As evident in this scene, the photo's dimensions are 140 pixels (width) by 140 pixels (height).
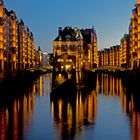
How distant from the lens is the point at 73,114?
192ft

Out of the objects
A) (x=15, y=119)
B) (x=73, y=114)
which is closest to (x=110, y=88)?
(x=73, y=114)

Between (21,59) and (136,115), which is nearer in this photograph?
(136,115)

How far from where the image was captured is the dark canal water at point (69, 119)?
144ft

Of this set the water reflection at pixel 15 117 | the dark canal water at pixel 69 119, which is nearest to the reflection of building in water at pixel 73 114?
the dark canal water at pixel 69 119

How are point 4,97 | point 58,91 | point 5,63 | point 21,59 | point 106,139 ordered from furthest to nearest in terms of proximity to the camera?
point 21,59 < point 5,63 < point 58,91 < point 4,97 < point 106,139

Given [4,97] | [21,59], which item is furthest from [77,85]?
[21,59]

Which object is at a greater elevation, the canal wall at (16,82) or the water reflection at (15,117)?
the canal wall at (16,82)

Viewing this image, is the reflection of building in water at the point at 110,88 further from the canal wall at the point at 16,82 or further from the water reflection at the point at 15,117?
the water reflection at the point at 15,117

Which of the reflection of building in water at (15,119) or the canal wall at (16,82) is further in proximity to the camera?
the canal wall at (16,82)

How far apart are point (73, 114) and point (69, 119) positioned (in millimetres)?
4492

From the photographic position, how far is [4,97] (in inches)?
2992

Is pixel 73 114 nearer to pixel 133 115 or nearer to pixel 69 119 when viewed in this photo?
pixel 69 119

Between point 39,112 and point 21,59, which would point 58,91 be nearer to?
point 39,112

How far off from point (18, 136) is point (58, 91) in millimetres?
51192
